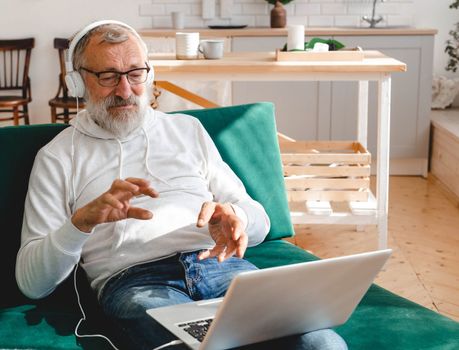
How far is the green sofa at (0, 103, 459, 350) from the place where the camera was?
194 centimetres

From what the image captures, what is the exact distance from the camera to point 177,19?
19.2 feet

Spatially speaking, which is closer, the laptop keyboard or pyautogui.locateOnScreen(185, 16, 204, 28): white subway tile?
the laptop keyboard

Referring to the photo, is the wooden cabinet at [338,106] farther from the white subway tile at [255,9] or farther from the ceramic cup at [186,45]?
the ceramic cup at [186,45]

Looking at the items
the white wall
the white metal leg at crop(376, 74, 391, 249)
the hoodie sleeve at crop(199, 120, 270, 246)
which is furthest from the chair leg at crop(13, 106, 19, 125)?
the hoodie sleeve at crop(199, 120, 270, 246)

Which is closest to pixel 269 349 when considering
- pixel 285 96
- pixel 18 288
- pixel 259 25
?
pixel 18 288

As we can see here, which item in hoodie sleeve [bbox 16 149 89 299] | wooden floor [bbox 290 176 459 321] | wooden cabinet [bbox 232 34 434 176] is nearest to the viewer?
hoodie sleeve [bbox 16 149 89 299]

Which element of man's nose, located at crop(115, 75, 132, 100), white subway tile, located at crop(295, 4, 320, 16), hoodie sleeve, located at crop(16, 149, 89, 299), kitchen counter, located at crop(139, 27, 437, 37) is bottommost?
hoodie sleeve, located at crop(16, 149, 89, 299)

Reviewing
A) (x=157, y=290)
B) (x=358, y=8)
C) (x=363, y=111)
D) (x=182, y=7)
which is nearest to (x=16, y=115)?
(x=182, y=7)

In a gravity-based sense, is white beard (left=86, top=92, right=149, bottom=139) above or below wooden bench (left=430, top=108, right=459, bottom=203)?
above

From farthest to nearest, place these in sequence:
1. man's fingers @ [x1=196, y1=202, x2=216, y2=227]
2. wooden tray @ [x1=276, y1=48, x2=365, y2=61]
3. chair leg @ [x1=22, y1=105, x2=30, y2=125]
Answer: chair leg @ [x1=22, y1=105, x2=30, y2=125] < wooden tray @ [x1=276, y1=48, x2=365, y2=61] < man's fingers @ [x1=196, y1=202, x2=216, y2=227]

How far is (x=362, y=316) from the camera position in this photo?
208cm

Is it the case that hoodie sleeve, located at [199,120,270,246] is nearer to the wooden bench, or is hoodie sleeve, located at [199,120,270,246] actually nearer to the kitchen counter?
the wooden bench

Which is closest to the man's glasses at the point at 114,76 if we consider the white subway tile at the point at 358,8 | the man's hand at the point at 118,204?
the man's hand at the point at 118,204

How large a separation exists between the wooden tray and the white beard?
4.90ft
